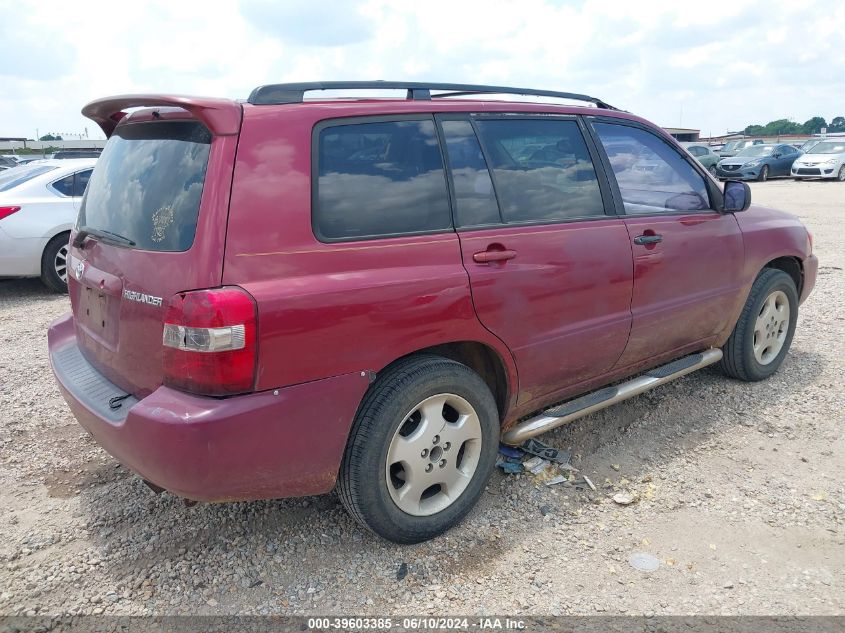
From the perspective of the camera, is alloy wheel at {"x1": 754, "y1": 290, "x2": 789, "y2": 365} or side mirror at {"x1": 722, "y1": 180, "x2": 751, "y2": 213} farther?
alloy wheel at {"x1": 754, "y1": 290, "x2": 789, "y2": 365}

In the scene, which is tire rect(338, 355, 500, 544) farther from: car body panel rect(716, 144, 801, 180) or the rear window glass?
car body panel rect(716, 144, 801, 180)

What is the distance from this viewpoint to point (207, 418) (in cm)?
233

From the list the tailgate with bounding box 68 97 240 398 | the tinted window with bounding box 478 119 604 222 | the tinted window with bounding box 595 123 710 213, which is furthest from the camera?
the tinted window with bounding box 595 123 710 213

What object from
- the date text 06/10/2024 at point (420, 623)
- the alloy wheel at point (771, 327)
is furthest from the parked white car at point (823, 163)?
the date text 06/10/2024 at point (420, 623)

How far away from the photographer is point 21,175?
8102 mm

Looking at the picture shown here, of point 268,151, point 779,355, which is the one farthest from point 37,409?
point 779,355

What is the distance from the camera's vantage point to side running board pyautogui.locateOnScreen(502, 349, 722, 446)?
3314 millimetres

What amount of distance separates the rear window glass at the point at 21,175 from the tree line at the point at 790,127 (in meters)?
77.0

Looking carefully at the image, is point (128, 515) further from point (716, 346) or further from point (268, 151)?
point (716, 346)

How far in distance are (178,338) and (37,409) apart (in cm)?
267

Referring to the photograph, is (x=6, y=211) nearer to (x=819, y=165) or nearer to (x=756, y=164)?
(x=756, y=164)

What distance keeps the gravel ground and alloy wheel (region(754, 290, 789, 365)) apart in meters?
0.57

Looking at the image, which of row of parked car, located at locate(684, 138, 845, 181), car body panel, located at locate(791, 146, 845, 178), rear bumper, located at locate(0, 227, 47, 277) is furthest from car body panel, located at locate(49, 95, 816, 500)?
car body panel, located at locate(791, 146, 845, 178)

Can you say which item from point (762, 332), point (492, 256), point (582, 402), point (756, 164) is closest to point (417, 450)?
point (492, 256)
